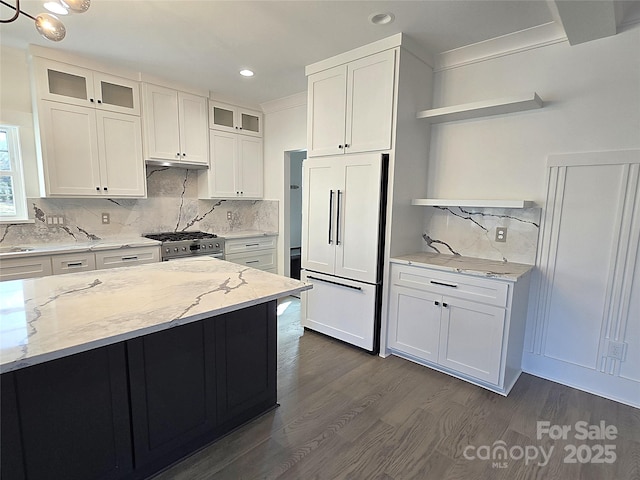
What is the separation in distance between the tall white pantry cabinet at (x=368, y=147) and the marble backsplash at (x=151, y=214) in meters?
1.67

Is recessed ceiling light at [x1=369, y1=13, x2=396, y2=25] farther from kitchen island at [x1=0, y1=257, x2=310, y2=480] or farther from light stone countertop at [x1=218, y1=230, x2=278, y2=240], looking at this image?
light stone countertop at [x1=218, y1=230, x2=278, y2=240]

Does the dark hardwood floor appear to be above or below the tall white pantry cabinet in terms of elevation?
below

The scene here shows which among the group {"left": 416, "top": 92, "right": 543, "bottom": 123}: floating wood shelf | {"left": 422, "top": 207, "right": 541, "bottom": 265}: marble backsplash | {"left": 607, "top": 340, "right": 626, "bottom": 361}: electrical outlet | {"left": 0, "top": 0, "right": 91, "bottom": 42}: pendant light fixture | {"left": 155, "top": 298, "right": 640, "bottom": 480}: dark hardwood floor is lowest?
{"left": 155, "top": 298, "right": 640, "bottom": 480}: dark hardwood floor

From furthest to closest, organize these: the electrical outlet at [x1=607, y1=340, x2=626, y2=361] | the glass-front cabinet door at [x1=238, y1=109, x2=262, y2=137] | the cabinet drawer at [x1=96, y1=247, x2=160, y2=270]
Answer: the glass-front cabinet door at [x1=238, y1=109, x2=262, y2=137] < the cabinet drawer at [x1=96, y1=247, x2=160, y2=270] < the electrical outlet at [x1=607, y1=340, x2=626, y2=361]

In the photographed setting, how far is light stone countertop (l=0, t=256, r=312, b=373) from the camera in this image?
1.12 meters

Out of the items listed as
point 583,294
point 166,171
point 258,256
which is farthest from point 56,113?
point 583,294

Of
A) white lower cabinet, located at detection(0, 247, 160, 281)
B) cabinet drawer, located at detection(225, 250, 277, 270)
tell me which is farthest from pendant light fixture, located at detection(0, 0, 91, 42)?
A: cabinet drawer, located at detection(225, 250, 277, 270)

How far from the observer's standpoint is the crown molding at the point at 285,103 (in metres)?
4.02

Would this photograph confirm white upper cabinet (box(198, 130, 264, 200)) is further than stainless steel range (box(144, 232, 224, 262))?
Yes

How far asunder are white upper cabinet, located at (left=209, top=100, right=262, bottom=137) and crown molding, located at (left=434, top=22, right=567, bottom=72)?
97.4 inches

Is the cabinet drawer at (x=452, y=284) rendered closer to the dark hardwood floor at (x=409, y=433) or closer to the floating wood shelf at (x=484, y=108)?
the dark hardwood floor at (x=409, y=433)

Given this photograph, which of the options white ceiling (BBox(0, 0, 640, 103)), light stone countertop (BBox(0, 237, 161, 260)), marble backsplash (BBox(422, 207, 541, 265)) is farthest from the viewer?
light stone countertop (BBox(0, 237, 161, 260))

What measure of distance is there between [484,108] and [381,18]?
3.26ft

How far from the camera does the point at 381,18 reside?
2.27 metres
